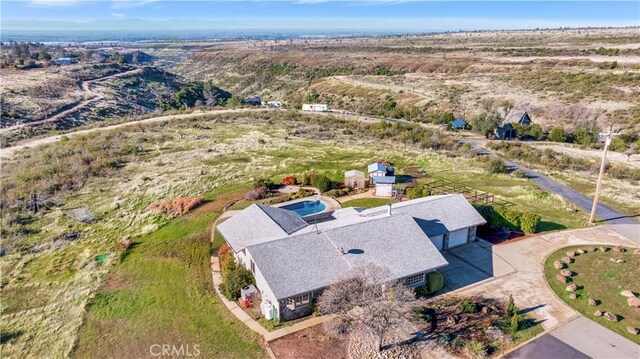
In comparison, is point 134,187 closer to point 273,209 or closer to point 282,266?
point 273,209

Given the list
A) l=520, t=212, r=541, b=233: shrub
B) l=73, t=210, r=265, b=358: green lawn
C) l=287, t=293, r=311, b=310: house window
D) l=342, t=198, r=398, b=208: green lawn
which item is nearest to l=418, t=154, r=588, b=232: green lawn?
l=520, t=212, r=541, b=233: shrub

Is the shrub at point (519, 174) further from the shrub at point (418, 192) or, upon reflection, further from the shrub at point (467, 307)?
the shrub at point (467, 307)

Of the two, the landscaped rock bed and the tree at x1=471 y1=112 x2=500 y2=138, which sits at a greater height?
the tree at x1=471 y1=112 x2=500 y2=138

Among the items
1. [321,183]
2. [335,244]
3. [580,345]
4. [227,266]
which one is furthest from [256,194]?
[580,345]

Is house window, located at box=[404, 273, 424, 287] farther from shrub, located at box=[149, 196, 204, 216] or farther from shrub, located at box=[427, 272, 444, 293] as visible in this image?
shrub, located at box=[149, 196, 204, 216]

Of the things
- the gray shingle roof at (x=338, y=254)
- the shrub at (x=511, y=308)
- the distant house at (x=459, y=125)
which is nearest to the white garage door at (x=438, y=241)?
the gray shingle roof at (x=338, y=254)
